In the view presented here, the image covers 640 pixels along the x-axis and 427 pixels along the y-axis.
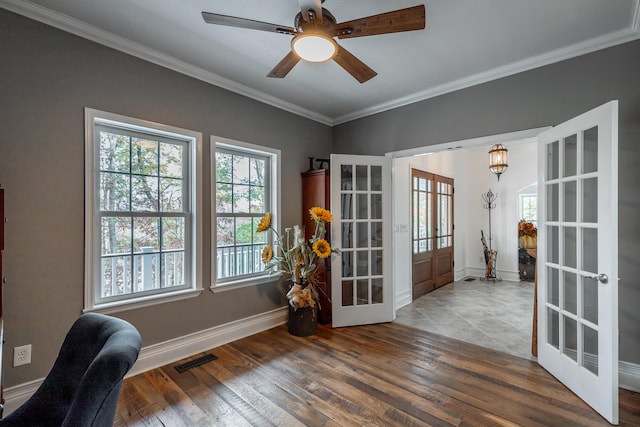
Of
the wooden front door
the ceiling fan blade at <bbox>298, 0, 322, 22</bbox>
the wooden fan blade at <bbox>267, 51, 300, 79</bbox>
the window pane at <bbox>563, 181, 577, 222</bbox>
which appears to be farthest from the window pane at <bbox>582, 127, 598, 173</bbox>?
the wooden front door

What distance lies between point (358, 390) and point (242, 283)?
65.8 inches

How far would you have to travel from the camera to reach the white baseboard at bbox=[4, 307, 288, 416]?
6.78ft

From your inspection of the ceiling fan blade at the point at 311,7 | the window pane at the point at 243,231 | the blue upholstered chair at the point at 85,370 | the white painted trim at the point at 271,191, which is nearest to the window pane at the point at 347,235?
the white painted trim at the point at 271,191

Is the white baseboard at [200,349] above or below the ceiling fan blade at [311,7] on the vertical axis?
below

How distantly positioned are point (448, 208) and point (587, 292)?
3.98 m

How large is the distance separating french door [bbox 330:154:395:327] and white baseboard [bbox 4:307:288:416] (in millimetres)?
841

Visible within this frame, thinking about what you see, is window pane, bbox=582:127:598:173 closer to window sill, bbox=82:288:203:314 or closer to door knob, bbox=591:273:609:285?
door knob, bbox=591:273:609:285

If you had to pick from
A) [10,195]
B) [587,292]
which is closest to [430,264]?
[587,292]

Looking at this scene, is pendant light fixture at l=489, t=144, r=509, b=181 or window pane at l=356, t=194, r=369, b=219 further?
pendant light fixture at l=489, t=144, r=509, b=181

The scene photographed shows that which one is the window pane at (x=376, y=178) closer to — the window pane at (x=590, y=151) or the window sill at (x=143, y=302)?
the window pane at (x=590, y=151)

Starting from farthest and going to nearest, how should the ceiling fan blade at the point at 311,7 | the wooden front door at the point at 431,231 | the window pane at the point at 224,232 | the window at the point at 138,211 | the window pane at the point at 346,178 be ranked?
the wooden front door at the point at 431,231
the window pane at the point at 346,178
the window pane at the point at 224,232
the window at the point at 138,211
the ceiling fan blade at the point at 311,7

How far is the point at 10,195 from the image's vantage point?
6.61 feet

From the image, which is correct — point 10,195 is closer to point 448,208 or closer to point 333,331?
point 333,331

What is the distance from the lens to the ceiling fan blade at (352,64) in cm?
204
